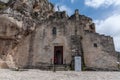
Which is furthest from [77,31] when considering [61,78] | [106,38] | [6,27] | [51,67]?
[61,78]

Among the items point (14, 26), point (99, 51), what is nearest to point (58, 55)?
point (99, 51)

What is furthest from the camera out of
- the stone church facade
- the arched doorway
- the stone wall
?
the arched doorway

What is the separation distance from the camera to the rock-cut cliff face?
23703 millimetres

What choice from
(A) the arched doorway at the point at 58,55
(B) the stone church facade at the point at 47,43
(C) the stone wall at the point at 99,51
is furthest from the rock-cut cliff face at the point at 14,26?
(C) the stone wall at the point at 99,51

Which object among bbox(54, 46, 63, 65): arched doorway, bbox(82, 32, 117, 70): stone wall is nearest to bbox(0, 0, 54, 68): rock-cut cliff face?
bbox(54, 46, 63, 65): arched doorway

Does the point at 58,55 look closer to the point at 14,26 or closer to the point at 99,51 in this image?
the point at 99,51

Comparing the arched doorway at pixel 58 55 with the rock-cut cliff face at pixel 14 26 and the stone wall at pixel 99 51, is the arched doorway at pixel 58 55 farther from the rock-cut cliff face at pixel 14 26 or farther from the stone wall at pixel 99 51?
the rock-cut cliff face at pixel 14 26

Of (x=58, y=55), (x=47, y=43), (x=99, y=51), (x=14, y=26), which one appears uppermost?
(x=14, y=26)

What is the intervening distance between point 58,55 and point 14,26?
662 centimetres

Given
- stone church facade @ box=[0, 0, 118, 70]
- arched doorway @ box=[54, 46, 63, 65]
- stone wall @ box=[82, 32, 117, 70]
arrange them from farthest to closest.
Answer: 1. arched doorway @ box=[54, 46, 63, 65]
2. stone church facade @ box=[0, 0, 118, 70]
3. stone wall @ box=[82, 32, 117, 70]

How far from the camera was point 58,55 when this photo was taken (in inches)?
1027

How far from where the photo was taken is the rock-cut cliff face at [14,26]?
23703mm

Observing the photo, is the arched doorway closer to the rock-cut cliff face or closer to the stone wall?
the stone wall

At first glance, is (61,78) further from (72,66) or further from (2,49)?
(2,49)
